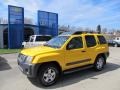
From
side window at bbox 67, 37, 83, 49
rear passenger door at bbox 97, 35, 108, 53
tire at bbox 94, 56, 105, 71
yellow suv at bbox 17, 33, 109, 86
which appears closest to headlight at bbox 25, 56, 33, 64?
yellow suv at bbox 17, 33, 109, 86

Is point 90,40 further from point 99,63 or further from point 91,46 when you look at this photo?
point 99,63

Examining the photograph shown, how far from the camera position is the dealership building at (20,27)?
24.3 metres

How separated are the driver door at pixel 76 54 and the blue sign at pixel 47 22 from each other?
19144 millimetres

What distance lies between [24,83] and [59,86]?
1379 millimetres

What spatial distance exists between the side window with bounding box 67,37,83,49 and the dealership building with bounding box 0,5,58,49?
1719cm

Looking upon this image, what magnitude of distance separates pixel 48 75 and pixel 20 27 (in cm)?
1888

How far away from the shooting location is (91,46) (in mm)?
8977

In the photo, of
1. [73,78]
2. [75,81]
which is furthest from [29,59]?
[73,78]

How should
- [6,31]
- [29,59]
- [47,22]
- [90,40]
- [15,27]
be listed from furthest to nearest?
1. [6,31]
2. [47,22]
3. [15,27]
4. [90,40]
5. [29,59]

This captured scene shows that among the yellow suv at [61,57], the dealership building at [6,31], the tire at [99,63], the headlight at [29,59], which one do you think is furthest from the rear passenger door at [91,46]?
the dealership building at [6,31]

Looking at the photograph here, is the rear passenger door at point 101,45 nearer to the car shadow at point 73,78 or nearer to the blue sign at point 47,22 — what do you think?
the car shadow at point 73,78

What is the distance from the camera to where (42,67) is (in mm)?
6961

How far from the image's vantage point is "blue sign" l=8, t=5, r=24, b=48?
79.4 feet

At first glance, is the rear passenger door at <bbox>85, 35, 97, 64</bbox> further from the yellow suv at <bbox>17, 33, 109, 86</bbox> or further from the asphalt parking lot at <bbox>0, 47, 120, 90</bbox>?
the asphalt parking lot at <bbox>0, 47, 120, 90</bbox>
